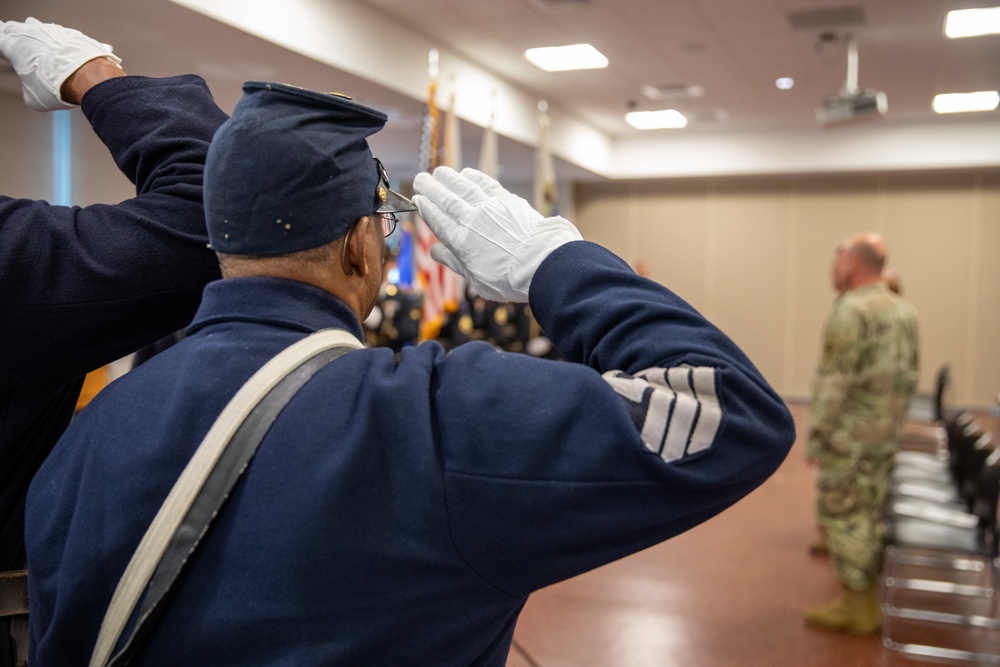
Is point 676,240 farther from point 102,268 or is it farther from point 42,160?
point 102,268

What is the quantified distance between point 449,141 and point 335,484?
22.5ft

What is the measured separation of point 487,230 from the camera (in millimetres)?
1012

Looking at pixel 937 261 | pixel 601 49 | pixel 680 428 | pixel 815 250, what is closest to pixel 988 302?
pixel 937 261

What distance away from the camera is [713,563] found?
5.14 m

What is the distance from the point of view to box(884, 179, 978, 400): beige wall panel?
12023mm

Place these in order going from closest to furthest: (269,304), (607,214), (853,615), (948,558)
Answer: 1. (269,304)
2. (853,615)
3. (948,558)
4. (607,214)

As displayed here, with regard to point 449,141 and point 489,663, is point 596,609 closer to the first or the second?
point 489,663

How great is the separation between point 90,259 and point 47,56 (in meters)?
0.40

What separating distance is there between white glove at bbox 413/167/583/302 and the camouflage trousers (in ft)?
11.7

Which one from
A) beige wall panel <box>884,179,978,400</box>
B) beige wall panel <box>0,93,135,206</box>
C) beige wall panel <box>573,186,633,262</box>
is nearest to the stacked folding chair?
beige wall panel <box>0,93,135,206</box>

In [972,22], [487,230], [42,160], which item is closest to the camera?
[487,230]

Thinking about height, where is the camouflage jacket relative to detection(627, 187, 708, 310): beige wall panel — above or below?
below

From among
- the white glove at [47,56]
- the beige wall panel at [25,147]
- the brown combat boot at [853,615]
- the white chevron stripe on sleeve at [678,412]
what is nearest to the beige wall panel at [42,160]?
the beige wall panel at [25,147]

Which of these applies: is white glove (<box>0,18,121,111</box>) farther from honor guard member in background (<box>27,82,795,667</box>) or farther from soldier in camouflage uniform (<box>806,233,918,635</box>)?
soldier in camouflage uniform (<box>806,233,918,635</box>)
